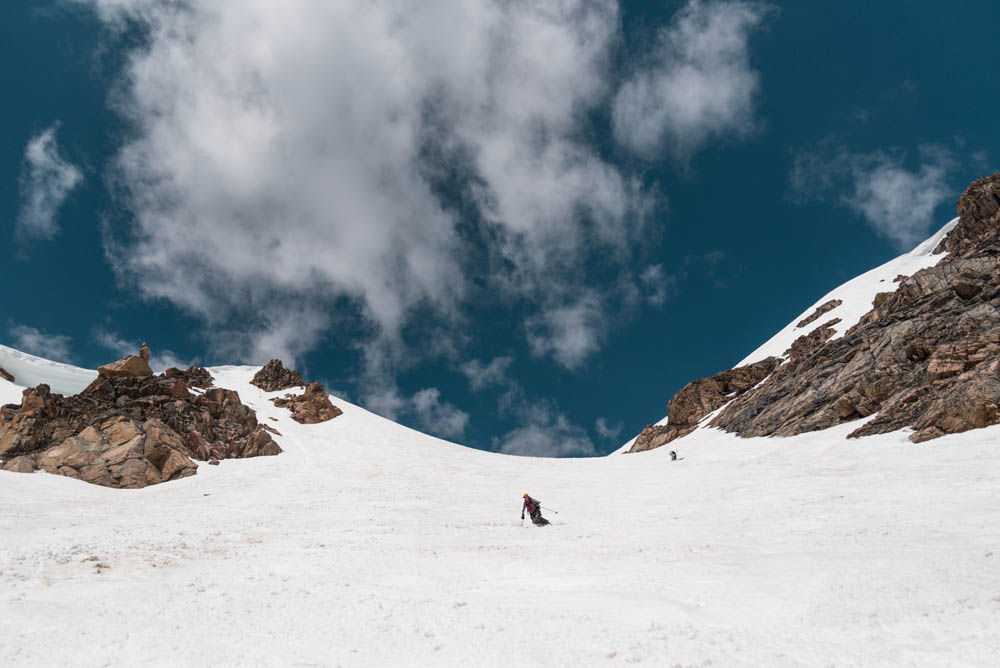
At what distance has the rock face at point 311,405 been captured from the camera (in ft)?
211

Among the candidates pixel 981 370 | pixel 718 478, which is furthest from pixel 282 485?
pixel 981 370

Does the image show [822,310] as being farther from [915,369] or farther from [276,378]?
[276,378]

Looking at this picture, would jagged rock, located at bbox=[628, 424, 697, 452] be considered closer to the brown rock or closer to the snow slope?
the snow slope

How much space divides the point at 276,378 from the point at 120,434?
43204mm

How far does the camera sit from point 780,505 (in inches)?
733

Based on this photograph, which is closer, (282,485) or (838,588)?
(838,588)

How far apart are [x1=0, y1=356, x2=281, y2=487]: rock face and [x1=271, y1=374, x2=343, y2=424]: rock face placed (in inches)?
638

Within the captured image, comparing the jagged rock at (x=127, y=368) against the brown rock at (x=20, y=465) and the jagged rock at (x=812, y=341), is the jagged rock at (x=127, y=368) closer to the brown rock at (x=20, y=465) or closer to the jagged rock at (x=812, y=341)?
the brown rock at (x=20, y=465)

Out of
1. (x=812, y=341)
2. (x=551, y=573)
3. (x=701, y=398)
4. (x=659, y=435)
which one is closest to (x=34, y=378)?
(x=551, y=573)

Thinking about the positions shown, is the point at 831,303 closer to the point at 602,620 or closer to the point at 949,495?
the point at 949,495

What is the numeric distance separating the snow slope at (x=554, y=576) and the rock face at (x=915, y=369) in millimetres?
2706

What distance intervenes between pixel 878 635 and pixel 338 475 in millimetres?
38230

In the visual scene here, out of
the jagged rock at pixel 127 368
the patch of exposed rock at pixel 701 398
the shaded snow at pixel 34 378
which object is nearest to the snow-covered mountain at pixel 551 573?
the shaded snow at pixel 34 378

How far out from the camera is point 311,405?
221 ft
